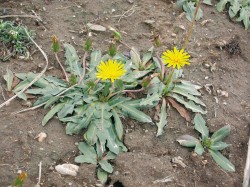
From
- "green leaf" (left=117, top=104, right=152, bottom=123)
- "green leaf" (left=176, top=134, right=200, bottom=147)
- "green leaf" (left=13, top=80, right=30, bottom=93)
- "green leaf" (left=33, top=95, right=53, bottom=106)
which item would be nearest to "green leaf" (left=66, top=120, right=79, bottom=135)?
"green leaf" (left=33, top=95, right=53, bottom=106)

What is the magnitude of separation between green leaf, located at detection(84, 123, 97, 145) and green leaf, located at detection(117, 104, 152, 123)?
27 cm

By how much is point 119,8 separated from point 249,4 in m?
1.28

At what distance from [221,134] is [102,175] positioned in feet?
3.04

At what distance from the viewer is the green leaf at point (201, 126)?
3145mm

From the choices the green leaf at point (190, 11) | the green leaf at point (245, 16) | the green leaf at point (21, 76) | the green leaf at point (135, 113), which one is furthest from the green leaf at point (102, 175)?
the green leaf at point (245, 16)

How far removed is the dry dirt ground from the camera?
2.82 metres

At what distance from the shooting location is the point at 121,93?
3.21 metres

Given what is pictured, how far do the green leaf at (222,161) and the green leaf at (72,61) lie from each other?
115 cm

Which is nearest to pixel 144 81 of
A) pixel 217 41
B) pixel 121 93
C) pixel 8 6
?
pixel 121 93

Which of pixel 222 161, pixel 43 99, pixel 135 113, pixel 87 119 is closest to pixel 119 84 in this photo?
pixel 135 113

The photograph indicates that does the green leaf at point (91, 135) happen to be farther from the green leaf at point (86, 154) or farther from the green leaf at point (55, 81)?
the green leaf at point (55, 81)

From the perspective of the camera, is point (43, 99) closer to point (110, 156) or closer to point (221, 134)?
point (110, 156)

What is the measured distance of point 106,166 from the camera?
9.27 feet

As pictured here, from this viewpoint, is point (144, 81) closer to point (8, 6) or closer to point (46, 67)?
point (46, 67)
